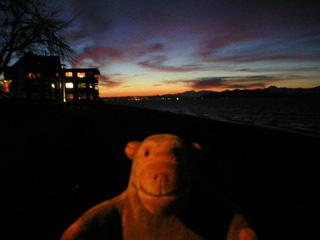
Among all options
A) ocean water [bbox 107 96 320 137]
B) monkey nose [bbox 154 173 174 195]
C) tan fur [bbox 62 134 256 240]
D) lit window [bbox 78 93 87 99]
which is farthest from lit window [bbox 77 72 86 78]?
monkey nose [bbox 154 173 174 195]

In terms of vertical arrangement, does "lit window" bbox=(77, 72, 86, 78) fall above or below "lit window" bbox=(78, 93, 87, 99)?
above

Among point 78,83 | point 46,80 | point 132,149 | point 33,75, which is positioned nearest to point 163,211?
point 132,149

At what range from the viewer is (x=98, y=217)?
1.57 m

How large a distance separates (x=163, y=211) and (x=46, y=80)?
97.5 feet

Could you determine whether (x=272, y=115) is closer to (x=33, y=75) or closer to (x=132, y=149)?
(x=132, y=149)

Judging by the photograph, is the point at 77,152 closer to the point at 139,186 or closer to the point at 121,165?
the point at 121,165

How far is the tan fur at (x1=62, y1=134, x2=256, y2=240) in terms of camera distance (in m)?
1.42

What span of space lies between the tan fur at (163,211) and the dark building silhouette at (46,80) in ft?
46.8

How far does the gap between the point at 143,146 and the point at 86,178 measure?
279 cm

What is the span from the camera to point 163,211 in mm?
1370

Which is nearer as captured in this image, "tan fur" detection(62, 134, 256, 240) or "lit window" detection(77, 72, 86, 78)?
"tan fur" detection(62, 134, 256, 240)

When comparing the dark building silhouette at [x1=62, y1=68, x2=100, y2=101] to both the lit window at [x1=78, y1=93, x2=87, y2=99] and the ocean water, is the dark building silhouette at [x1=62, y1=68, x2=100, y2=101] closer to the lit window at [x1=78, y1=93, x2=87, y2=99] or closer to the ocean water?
the lit window at [x1=78, y1=93, x2=87, y2=99]

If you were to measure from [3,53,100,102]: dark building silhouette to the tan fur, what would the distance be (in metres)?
14.3

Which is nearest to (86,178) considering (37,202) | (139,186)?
(37,202)
